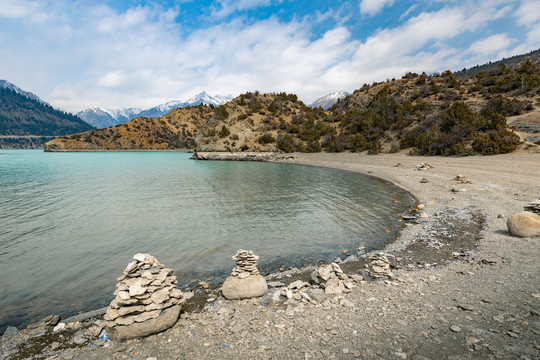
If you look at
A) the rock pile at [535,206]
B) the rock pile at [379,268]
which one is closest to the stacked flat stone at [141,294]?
the rock pile at [379,268]

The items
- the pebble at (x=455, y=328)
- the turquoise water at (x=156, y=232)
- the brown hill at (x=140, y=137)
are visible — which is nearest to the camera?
the pebble at (x=455, y=328)

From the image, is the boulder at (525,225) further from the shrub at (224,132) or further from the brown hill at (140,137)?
the brown hill at (140,137)

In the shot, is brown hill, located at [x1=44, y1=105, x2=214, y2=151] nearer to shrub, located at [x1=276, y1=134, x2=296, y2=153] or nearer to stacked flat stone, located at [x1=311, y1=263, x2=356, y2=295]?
shrub, located at [x1=276, y1=134, x2=296, y2=153]

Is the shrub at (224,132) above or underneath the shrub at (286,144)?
above

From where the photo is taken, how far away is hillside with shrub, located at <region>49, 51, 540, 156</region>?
2823cm

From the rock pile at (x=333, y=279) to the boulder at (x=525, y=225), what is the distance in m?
5.78

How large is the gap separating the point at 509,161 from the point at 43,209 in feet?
106

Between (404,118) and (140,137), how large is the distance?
327ft

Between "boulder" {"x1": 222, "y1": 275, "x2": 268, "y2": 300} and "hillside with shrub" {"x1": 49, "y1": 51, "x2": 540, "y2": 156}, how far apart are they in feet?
94.7

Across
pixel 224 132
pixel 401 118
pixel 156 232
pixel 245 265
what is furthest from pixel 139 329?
pixel 224 132

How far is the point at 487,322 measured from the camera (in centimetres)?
394

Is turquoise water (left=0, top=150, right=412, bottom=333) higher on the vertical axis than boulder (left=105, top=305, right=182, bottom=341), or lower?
lower

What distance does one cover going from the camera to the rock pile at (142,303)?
14.2 ft

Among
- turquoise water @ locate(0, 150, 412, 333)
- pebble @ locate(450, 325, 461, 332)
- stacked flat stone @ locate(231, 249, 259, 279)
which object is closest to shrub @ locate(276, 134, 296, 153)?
turquoise water @ locate(0, 150, 412, 333)
